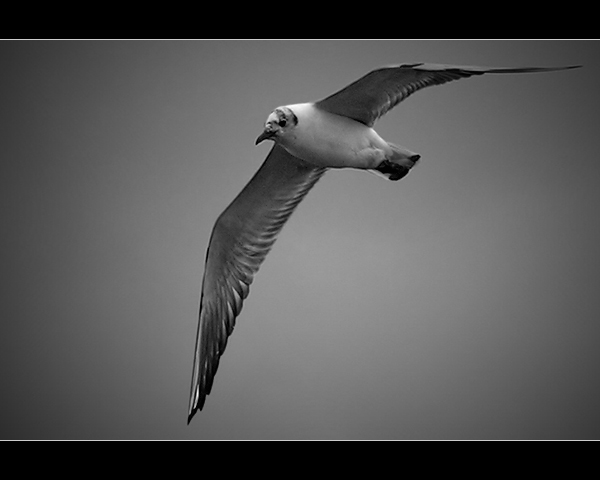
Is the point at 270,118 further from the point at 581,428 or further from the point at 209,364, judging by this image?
the point at 581,428

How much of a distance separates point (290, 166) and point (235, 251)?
349mm

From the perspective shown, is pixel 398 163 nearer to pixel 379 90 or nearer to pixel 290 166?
Result: pixel 379 90

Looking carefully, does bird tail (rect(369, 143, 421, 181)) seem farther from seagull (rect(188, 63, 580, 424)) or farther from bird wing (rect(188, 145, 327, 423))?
bird wing (rect(188, 145, 327, 423))

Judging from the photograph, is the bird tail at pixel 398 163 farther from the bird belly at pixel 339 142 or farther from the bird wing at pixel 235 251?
the bird wing at pixel 235 251

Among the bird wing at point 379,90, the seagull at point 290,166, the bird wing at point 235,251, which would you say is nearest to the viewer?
the bird wing at point 379,90

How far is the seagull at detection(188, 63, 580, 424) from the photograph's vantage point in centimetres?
174

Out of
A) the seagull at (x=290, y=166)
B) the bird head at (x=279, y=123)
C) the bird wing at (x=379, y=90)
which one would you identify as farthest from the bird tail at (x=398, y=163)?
the bird head at (x=279, y=123)

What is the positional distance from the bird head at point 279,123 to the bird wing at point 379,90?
4.7 inches

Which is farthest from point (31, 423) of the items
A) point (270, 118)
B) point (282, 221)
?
point (270, 118)

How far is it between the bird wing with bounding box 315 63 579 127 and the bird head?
0.39 feet

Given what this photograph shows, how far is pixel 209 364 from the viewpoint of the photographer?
2207 millimetres

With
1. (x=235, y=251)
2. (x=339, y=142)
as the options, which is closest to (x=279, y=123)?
(x=339, y=142)

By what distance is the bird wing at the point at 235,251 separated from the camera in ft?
6.84

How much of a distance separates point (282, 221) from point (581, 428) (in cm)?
299
